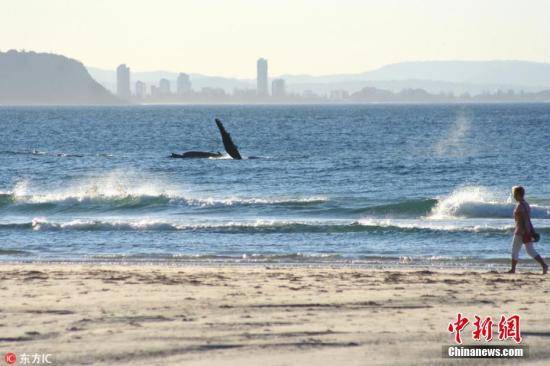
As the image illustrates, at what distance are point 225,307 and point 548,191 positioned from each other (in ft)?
85.8

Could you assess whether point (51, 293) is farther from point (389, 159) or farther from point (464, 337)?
point (389, 159)

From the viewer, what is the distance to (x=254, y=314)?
37.3ft

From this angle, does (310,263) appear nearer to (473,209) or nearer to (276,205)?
(473,209)

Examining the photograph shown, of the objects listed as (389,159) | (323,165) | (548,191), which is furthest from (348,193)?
(389,159)

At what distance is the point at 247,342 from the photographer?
32.8ft

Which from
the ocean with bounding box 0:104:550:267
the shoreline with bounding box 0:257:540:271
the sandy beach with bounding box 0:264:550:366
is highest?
the sandy beach with bounding box 0:264:550:366

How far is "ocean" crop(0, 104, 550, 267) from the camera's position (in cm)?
2081
